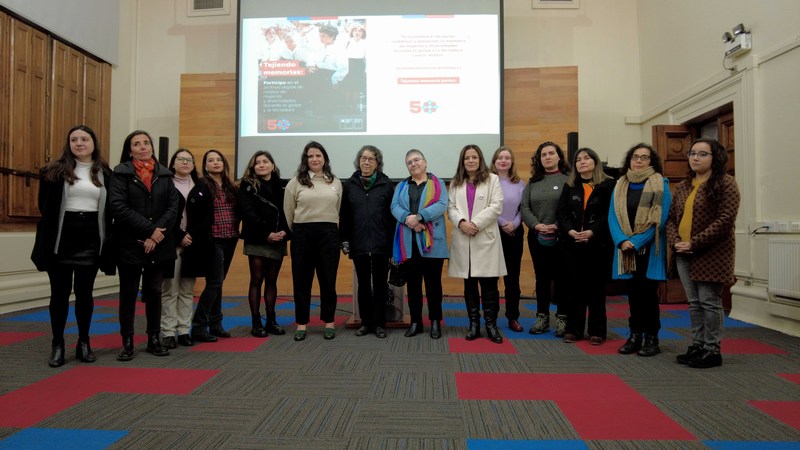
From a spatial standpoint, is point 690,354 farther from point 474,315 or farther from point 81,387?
point 81,387

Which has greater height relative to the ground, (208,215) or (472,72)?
(472,72)

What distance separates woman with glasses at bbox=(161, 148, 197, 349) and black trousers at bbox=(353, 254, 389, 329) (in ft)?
3.66

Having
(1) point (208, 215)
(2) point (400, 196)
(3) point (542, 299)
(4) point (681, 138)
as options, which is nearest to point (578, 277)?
(3) point (542, 299)

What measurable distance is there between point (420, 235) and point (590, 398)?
4.83 ft

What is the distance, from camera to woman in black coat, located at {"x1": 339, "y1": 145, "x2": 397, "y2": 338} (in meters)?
3.18

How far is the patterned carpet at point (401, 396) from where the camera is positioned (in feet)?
5.33

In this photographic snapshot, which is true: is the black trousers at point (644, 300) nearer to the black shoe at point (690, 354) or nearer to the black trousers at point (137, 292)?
the black shoe at point (690, 354)

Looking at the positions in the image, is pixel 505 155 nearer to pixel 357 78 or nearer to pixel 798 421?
pixel 798 421

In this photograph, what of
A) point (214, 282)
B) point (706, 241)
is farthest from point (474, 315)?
point (214, 282)

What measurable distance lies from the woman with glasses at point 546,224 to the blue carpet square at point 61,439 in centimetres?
260

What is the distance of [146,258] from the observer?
104 inches

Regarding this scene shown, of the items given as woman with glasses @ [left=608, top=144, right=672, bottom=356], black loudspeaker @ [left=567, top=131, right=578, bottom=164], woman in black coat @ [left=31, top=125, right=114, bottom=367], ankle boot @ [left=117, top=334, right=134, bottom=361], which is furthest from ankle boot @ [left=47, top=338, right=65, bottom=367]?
black loudspeaker @ [left=567, top=131, right=578, bottom=164]

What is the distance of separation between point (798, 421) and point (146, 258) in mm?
3160

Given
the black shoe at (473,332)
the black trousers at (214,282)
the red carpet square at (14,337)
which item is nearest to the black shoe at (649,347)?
the black shoe at (473,332)
